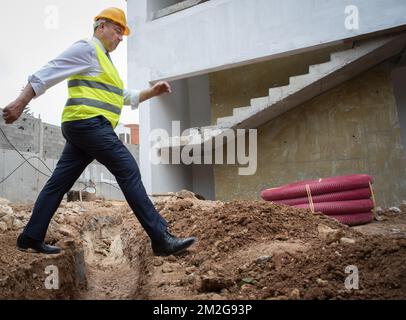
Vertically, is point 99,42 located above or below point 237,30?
below

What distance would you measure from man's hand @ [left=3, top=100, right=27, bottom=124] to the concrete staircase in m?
5.18

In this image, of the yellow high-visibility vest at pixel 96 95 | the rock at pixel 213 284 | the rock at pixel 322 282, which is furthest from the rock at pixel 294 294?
the yellow high-visibility vest at pixel 96 95

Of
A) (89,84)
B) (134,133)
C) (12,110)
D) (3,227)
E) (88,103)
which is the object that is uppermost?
(134,133)

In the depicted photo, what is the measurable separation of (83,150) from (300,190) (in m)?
3.18

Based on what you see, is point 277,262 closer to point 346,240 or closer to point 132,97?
point 346,240

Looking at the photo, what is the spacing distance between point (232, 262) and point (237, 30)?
19.1ft

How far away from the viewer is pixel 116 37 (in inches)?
103

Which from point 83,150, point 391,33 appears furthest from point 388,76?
point 83,150

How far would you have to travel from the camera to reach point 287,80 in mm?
7848

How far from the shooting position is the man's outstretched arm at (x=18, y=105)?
2104 millimetres

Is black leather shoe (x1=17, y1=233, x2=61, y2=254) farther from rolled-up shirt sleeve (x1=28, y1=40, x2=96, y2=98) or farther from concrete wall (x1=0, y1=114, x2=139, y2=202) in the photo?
concrete wall (x1=0, y1=114, x2=139, y2=202)

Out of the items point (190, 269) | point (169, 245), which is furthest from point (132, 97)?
point (190, 269)

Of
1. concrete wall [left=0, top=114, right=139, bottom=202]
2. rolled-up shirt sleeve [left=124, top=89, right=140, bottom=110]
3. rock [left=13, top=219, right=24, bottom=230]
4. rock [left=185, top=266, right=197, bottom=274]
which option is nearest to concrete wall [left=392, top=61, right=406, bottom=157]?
rolled-up shirt sleeve [left=124, top=89, right=140, bottom=110]

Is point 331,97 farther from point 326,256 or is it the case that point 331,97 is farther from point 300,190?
point 326,256
